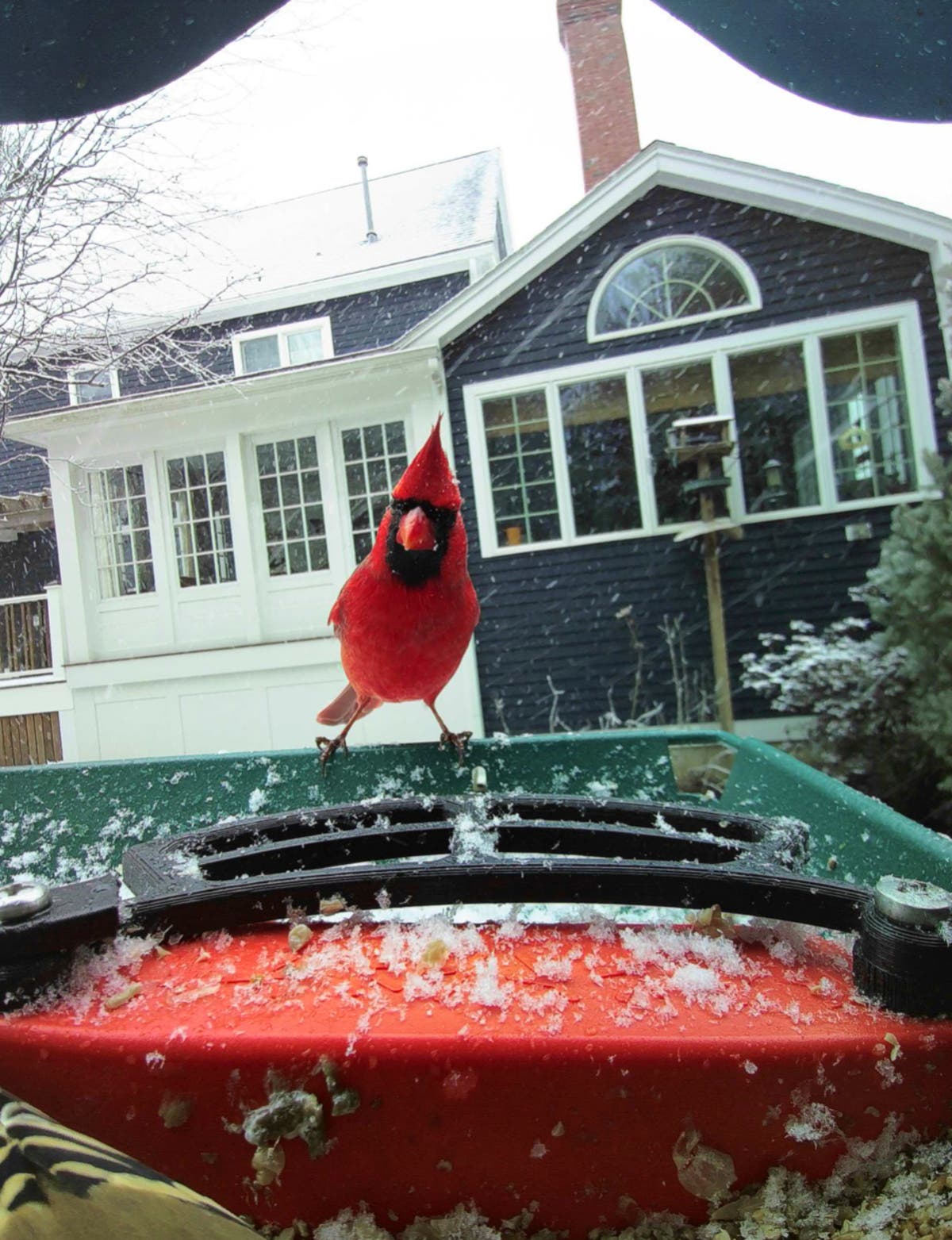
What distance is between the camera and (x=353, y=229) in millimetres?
1863

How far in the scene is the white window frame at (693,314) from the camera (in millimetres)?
3162

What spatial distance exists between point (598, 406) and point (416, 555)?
2.56 meters

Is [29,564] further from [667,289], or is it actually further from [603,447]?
[667,289]

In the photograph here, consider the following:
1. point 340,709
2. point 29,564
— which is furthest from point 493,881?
point 29,564

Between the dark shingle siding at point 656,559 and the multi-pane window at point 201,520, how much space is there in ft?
4.13

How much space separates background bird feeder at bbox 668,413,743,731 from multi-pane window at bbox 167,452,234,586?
1.92 m

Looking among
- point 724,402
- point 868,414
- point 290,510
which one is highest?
point 724,402

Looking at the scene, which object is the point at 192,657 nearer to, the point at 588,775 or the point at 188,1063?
the point at 588,775

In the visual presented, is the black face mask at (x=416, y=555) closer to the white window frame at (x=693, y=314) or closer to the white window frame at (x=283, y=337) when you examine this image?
the white window frame at (x=283, y=337)

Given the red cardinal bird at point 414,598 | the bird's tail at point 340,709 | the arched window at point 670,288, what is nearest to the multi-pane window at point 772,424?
the arched window at point 670,288

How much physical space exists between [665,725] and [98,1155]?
2815 mm

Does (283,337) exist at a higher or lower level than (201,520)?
higher

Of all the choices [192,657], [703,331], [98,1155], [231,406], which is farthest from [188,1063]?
[703,331]

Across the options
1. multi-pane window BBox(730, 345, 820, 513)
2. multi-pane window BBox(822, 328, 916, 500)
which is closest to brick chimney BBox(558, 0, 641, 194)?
multi-pane window BBox(730, 345, 820, 513)
